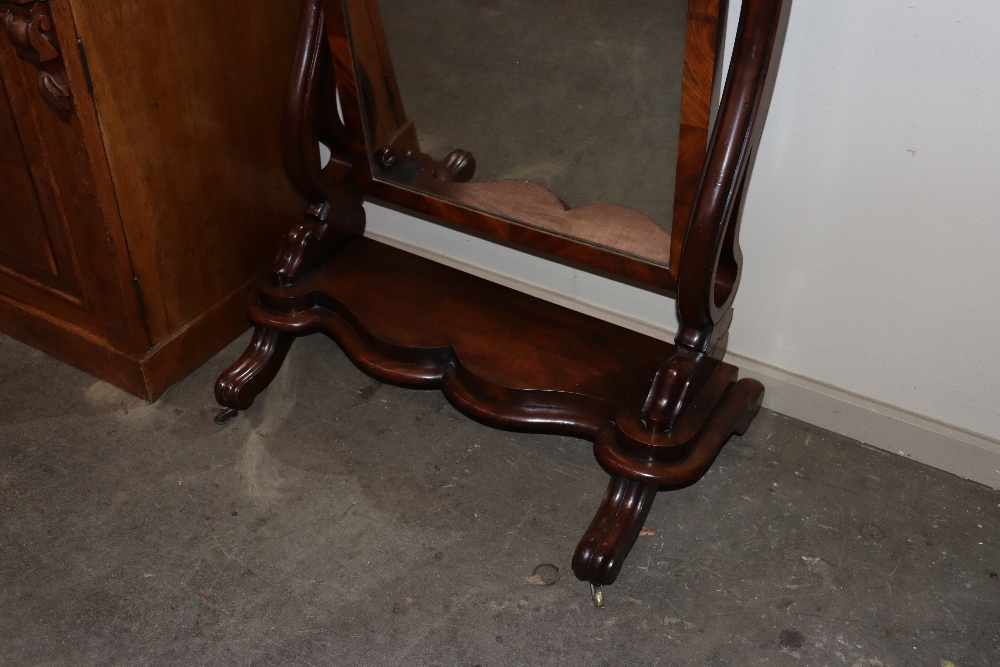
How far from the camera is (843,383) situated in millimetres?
2018

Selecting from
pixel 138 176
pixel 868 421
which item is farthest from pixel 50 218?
pixel 868 421

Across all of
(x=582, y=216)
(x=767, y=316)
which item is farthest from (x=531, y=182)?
(x=767, y=316)

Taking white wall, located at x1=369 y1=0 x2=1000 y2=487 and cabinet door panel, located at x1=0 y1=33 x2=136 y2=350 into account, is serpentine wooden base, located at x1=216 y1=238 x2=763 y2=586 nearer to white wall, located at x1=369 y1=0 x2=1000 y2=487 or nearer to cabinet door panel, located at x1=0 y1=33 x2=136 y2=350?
white wall, located at x1=369 y1=0 x2=1000 y2=487

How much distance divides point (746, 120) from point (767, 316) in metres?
0.69

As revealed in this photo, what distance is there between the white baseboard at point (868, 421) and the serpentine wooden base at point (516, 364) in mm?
142

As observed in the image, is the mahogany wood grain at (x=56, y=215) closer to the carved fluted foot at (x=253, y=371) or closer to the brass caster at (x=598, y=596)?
the carved fluted foot at (x=253, y=371)

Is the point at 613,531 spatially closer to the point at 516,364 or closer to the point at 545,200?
the point at 516,364

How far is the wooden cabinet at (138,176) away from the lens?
1758 mm

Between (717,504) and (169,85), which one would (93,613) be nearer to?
(169,85)

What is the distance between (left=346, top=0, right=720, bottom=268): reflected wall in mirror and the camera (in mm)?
1491

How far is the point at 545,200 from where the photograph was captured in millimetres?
1751

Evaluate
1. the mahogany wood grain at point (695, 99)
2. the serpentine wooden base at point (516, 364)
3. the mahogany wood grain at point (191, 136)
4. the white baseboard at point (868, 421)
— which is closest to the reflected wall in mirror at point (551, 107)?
the mahogany wood grain at point (695, 99)

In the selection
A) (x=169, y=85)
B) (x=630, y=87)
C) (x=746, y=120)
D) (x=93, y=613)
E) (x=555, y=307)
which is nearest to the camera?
(x=746, y=120)

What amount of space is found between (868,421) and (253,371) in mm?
1331
